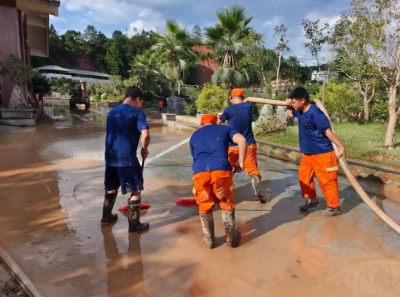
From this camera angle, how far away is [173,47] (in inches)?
715

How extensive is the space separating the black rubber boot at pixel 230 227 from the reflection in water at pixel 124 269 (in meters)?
0.92

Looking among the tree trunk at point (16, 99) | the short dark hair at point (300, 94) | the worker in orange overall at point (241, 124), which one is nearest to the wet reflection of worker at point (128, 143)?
the worker in orange overall at point (241, 124)

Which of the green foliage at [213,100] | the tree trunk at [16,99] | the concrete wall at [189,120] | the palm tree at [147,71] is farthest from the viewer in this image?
the palm tree at [147,71]

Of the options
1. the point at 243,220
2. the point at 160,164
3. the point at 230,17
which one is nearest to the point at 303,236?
the point at 243,220

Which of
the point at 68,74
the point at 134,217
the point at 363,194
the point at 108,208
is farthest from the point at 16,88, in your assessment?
the point at 68,74

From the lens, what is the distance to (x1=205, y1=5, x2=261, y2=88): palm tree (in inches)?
550

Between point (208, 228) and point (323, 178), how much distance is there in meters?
1.82

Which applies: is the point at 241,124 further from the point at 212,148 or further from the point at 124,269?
the point at 124,269

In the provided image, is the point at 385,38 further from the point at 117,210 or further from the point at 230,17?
the point at 230,17

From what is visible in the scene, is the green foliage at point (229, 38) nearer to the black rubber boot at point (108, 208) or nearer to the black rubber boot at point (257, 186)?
the black rubber boot at point (257, 186)

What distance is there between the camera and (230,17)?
1393 cm

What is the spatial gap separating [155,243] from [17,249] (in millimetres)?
1379

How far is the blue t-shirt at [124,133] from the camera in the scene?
338cm

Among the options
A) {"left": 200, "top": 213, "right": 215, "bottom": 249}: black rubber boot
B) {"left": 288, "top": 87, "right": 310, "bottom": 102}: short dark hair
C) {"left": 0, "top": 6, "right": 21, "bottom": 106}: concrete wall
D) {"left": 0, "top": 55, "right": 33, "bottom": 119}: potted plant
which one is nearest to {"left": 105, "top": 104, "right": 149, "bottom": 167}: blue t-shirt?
{"left": 200, "top": 213, "right": 215, "bottom": 249}: black rubber boot
